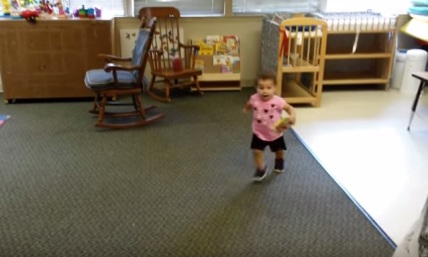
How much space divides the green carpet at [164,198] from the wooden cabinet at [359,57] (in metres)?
1.72

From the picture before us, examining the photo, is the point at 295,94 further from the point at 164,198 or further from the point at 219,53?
the point at 164,198

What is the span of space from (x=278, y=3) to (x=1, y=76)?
315 centimetres

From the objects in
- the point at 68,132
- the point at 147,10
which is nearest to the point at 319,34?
the point at 147,10

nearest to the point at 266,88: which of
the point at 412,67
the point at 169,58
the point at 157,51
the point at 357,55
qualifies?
the point at 157,51

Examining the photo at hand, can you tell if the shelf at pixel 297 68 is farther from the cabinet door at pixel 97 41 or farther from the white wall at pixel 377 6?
the cabinet door at pixel 97 41

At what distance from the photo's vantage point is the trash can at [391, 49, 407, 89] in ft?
15.7

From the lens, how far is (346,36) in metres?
4.95

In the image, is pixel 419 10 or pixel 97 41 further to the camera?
pixel 419 10

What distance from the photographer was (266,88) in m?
2.57

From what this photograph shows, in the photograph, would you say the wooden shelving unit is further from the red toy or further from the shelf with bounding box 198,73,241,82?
the red toy

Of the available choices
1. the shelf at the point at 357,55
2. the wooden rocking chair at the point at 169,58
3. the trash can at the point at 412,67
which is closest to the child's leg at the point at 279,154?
the wooden rocking chair at the point at 169,58

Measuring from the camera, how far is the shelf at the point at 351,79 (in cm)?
473

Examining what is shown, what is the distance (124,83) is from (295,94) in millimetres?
1848

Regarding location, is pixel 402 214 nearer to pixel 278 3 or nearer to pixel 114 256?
pixel 114 256
